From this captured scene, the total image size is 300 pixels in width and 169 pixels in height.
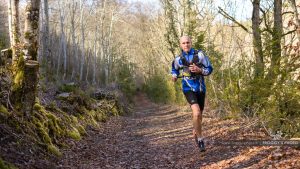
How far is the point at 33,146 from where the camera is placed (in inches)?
254

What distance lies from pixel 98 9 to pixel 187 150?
101ft

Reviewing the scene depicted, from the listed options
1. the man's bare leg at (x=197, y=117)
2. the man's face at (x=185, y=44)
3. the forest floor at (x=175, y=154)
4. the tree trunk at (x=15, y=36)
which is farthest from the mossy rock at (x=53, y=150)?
the man's face at (x=185, y=44)

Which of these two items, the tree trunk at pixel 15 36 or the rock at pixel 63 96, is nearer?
the tree trunk at pixel 15 36

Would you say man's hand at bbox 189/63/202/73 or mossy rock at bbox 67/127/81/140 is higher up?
man's hand at bbox 189/63/202/73

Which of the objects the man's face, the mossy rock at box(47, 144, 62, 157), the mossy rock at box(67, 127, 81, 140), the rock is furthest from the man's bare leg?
the rock

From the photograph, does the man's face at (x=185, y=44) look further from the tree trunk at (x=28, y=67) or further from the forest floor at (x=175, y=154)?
the tree trunk at (x=28, y=67)

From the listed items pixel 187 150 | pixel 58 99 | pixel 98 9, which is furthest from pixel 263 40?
pixel 98 9

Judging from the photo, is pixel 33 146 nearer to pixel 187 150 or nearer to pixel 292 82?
pixel 187 150

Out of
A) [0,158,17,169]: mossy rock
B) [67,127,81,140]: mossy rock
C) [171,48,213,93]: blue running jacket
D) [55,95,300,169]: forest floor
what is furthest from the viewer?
[67,127,81,140]: mossy rock

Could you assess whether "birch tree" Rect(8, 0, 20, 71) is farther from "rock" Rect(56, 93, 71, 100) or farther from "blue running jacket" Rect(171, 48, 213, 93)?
"rock" Rect(56, 93, 71, 100)

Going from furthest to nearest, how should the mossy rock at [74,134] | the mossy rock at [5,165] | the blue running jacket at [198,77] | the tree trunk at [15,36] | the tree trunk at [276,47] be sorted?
the mossy rock at [74,134]
the tree trunk at [15,36]
the tree trunk at [276,47]
the blue running jacket at [198,77]
the mossy rock at [5,165]

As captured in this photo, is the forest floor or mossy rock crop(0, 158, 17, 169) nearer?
mossy rock crop(0, 158, 17, 169)

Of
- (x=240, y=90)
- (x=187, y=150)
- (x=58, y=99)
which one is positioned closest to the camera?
(x=187, y=150)

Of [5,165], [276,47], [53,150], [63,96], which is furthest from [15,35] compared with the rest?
[276,47]
